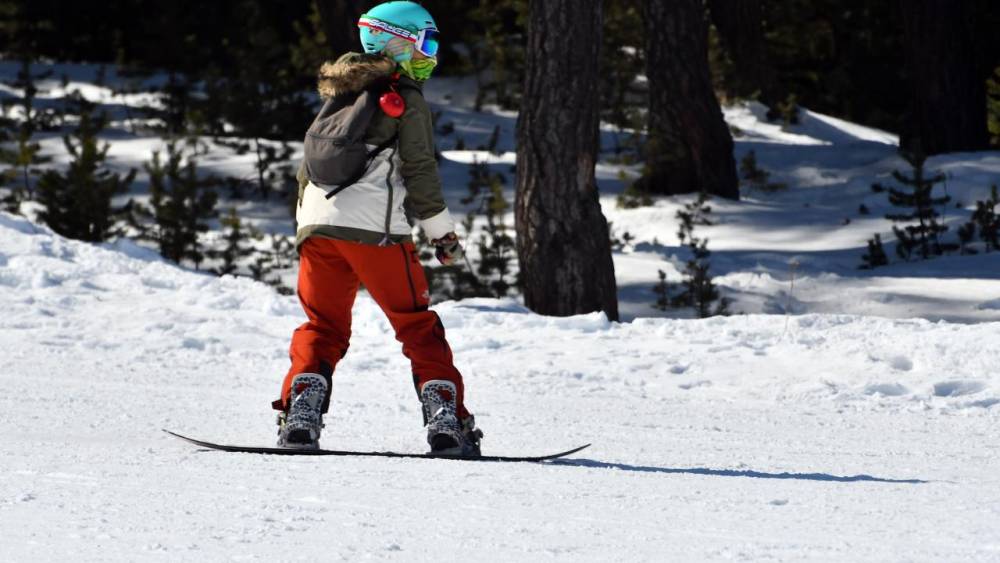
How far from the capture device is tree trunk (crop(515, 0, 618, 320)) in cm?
947

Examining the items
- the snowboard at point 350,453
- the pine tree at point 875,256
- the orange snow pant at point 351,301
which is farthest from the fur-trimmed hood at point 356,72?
the pine tree at point 875,256

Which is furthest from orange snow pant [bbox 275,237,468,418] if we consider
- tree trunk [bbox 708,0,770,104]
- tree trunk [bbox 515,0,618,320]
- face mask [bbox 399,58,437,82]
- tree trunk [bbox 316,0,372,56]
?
tree trunk [bbox 708,0,770,104]

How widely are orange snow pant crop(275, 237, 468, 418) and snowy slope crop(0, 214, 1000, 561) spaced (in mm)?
465

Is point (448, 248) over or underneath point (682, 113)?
underneath

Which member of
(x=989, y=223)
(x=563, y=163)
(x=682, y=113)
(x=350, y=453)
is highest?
(x=682, y=113)

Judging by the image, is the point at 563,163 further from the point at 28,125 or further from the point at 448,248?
the point at 28,125

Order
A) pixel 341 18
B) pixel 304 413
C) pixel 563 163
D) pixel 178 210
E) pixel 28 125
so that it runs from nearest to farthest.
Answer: pixel 304 413 → pixel 563 163 → pixel 178 210 → pixel 341 18 → pixel 28 125

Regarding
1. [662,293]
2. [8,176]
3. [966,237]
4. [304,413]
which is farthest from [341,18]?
[304,413]

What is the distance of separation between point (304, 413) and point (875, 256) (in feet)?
26.3

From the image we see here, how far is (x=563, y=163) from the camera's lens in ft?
31.2

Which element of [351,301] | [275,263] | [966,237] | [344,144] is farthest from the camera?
[275,263]

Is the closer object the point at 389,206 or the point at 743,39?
the point at 389,206

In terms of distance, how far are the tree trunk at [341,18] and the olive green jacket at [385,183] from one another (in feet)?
27.2

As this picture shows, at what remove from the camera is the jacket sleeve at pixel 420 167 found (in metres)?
4.74
